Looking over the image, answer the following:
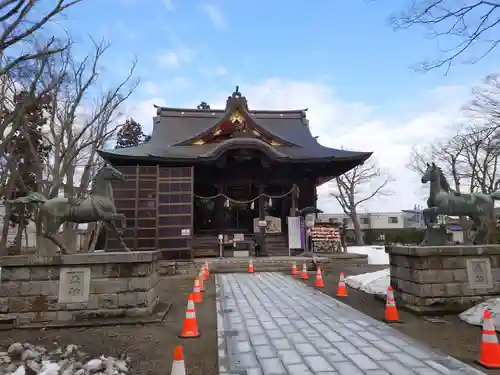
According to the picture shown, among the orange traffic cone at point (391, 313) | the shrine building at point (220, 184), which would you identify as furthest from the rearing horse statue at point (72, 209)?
the shrine building at point (220, 184)

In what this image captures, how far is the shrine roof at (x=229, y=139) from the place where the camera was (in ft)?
58.5

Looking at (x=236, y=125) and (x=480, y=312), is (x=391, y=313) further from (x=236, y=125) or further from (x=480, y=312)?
(x=236, y=125)

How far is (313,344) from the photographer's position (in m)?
4.85

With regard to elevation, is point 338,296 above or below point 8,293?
below

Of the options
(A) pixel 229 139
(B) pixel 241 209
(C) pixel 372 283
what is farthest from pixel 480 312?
(B) pixel 241 209

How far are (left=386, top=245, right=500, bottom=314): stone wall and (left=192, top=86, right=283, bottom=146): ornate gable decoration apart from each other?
14499mm

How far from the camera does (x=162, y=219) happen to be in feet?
52.0

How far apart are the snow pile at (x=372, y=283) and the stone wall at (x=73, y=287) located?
5.84 metres

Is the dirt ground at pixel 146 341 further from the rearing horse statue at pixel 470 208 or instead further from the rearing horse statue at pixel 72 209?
the rearing horse statue at pixel 470 208

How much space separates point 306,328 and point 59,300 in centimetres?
447

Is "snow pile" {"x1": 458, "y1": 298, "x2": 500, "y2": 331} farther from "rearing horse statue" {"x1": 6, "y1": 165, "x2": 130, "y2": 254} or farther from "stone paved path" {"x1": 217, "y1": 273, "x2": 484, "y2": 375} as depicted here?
"rearing horse statue" {"x1": 6, "y1": 165, "x2": 130, "y2": 254}

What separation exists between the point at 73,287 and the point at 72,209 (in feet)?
5.22

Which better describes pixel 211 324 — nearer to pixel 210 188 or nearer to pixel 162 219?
pixel 162 219

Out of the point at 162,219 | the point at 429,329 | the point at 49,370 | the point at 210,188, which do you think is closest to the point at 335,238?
the point at 210,188
